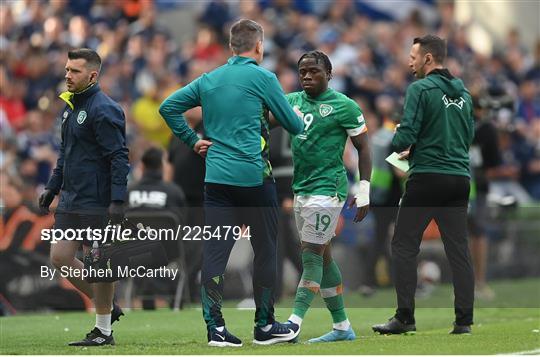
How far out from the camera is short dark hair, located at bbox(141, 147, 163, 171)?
14.8 m

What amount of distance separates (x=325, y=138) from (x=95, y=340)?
2333 millimetres

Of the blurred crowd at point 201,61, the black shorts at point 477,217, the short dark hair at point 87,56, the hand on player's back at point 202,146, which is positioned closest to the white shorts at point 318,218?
the hand on player's back at point 202,146

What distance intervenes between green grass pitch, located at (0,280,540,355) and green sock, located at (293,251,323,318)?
293mm

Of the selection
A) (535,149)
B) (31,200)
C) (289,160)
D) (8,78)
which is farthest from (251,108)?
(535,149)

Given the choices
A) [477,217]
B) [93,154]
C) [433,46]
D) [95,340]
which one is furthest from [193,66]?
[95,340]

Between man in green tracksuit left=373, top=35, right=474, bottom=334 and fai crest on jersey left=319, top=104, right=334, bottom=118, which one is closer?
fai crest on jersey left=319, top=104, right=334, bottom=118

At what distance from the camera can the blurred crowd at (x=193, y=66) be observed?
17.8m

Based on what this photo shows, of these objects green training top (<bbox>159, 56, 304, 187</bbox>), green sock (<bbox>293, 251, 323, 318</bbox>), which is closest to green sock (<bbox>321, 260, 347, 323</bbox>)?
green sock (<bbox>293, 251, 323, 318</bbox>)

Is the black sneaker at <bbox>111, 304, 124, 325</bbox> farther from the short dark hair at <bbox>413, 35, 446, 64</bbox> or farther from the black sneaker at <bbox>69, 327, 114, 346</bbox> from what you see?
the short dark hair at <bbox>413, 35, 446, 64</bbox>

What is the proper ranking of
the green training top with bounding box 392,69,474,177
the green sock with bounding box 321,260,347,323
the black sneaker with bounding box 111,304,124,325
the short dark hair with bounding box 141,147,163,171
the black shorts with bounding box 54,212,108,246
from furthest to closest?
the short dark hair with bounding box 141,147,163,171 → the green training top with bounding box 392,69,474,177 → the black sneaker with bounding box 111,304,124,325 → the green sock with bounding box 321,260,347,323 → the black shorts with bounding box 54,212,108,246

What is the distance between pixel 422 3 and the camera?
27703 millimetres

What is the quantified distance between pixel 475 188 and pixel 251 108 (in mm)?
7057

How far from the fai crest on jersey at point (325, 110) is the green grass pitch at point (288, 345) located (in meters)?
1.75

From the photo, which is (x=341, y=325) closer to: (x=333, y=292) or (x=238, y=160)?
(x=333, y=292)
